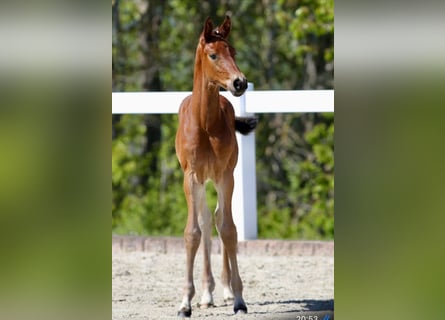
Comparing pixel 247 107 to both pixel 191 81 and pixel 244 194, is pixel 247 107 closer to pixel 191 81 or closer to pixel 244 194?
pixel 244 194

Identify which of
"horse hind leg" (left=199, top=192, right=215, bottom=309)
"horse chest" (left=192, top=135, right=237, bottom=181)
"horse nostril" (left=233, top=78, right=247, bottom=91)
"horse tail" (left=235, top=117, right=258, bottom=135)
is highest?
"horse nostril" (left=233, top=78, right=247, bottom=91)

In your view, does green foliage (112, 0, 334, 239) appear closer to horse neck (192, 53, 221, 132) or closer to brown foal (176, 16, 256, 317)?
brown foal (176, 16, 256, 317)

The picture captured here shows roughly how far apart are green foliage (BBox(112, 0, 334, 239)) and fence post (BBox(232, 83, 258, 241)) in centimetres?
251

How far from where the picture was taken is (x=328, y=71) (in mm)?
8734

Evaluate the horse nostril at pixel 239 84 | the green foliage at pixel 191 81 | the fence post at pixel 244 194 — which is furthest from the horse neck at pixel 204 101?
the green foliage at pixel 191 81

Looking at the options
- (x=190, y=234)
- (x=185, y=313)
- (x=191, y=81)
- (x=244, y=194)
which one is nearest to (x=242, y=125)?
(x=190, y=234)

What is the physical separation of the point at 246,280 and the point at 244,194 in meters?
1.01

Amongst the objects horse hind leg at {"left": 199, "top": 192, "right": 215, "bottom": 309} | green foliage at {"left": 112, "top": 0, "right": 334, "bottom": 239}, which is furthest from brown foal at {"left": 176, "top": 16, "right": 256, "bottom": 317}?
green foliage at {"left": 112, "top": 0, "right": 334, "bottom": 239}

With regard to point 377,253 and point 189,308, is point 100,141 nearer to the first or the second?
point 377,253

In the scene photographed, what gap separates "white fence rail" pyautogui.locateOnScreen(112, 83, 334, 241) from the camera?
5.55 meters

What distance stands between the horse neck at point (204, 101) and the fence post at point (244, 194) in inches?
83.9

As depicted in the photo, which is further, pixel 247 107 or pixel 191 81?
pixel 191 81

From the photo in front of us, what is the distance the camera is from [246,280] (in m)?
4.88

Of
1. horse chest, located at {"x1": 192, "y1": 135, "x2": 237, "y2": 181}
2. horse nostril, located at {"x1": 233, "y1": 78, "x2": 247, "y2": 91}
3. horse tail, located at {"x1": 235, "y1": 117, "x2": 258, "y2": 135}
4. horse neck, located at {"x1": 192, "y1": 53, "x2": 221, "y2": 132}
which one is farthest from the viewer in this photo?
horse tail, located at {"x1": 235, "y1": 117, "x2": 258, "y2": 135}
